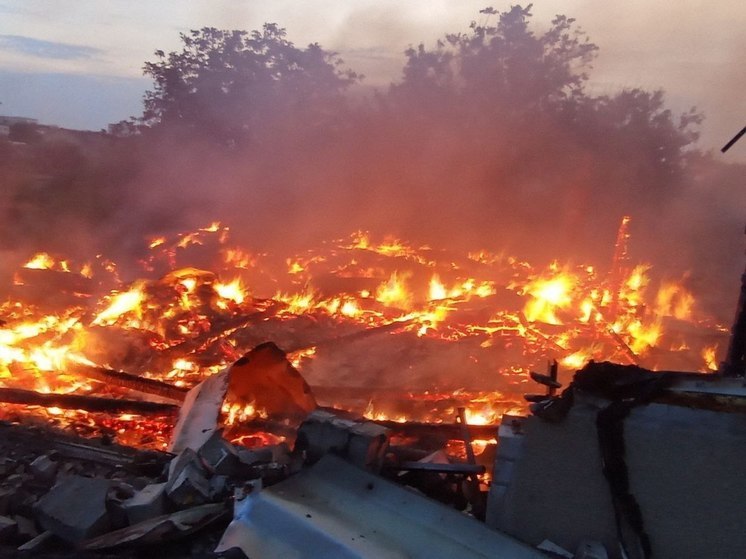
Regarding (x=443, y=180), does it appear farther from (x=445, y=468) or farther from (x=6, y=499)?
(x=6, y=499)

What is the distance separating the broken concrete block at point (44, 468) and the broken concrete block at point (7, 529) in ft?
2.31

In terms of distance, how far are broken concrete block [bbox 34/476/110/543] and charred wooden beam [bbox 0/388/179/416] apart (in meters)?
2.10

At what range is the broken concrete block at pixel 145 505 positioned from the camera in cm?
379

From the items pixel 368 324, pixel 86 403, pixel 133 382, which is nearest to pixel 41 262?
pixel 133 382

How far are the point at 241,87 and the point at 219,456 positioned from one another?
591 inches

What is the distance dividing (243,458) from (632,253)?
13825mm

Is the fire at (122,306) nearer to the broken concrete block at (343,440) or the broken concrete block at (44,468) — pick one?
the broken concrete block at (44,468)

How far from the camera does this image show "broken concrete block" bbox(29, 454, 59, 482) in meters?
4.45

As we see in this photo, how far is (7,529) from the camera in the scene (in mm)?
3682

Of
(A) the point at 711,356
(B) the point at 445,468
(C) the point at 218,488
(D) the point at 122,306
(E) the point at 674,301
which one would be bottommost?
(C) the point at 218,488

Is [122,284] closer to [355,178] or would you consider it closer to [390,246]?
[390,246]

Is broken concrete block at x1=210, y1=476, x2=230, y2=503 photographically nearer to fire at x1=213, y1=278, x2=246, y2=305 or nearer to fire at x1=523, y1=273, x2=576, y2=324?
fire at x1=213, y1=278, x2=246, y2=305

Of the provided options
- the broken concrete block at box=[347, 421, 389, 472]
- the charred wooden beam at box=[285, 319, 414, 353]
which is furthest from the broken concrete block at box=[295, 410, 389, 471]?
the charred wooden beam at box=[285, 319, 414, 353]

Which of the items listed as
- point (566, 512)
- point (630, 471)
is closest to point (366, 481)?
point (566, 512)
